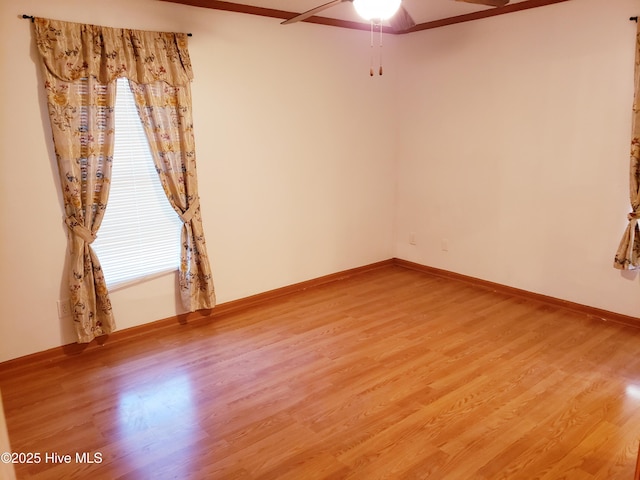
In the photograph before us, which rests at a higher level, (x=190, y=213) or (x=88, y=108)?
(x=88, y=108)

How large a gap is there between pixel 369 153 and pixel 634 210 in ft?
8.27

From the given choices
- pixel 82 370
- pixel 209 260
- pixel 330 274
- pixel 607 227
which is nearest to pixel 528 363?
pixel 607 227

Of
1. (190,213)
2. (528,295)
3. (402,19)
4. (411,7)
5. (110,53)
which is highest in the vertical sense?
(411,7)

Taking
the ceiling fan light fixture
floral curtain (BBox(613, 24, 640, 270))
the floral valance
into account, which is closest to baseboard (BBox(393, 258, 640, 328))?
floral curtain (BBox(613, 24, 640, 270))

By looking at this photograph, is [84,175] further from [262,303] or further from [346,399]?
[346,399]

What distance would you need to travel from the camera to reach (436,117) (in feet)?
16.2

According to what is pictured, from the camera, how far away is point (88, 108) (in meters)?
3.23

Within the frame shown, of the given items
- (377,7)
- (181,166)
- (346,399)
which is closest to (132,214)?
(181,166)

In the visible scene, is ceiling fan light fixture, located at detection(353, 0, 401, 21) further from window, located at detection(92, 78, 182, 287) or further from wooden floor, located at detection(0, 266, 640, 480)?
wooden floor, located at detection(0, 266, 640, 480)

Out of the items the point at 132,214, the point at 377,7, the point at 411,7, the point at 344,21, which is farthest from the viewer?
the point at 344,21

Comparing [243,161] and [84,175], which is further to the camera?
[243,161]

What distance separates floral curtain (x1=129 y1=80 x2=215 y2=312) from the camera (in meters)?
3.51

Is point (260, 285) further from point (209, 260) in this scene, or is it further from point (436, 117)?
point (436, 117)

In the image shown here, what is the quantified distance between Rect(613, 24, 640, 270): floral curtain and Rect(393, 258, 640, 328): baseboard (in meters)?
0.45
